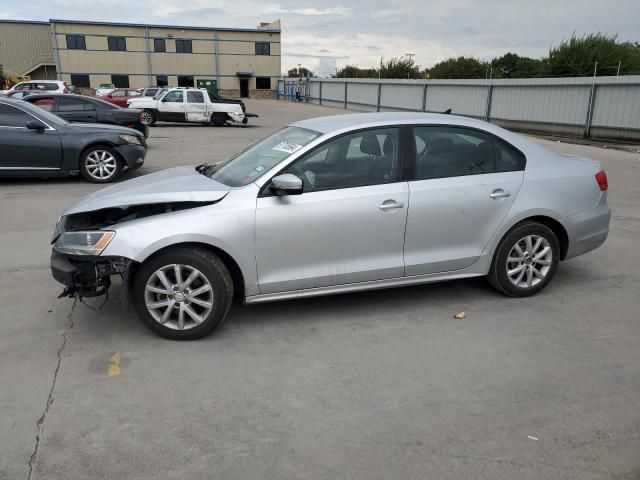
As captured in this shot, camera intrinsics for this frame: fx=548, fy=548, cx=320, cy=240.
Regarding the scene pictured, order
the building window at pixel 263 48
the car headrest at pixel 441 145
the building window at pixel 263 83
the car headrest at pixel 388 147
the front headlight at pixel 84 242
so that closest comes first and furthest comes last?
the front headlight at pixel 84 242
the car headrest at pixel 388 147
the car headrest at pixel 441 145
the building window at pixel 263 48
the building window at pixel 263 83

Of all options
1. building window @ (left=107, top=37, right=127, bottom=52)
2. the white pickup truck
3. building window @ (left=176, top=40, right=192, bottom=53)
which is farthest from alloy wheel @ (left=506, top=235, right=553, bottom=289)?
building window @ (left=176, top=40, right=192, bottom=53)

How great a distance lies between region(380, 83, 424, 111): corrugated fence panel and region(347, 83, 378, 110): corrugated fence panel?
4.12 feet

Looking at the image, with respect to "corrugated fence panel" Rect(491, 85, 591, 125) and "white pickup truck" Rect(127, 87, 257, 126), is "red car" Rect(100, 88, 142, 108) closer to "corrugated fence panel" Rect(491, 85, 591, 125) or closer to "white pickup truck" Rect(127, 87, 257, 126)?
"white pickup truck" Rect(127, 87, 257, 126)

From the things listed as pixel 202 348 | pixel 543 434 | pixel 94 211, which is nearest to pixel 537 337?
pixel 543 434

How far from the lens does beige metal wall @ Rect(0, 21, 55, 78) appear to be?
62.4 metres

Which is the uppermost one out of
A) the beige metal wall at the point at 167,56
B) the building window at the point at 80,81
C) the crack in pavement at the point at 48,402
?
the beige metal wall at the point at 167,56

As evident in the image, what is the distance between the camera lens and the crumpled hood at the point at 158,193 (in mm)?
4066

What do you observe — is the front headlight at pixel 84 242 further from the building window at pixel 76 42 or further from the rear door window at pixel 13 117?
the building window at pixel 76 42

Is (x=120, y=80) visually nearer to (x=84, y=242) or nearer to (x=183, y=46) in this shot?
(x=183, y=46)

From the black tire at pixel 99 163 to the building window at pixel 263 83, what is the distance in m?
57.4

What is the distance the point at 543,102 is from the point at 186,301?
21.1m

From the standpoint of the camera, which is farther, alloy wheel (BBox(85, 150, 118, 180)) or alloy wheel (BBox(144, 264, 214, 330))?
alloy wheel (BBox(85, 150, 118, 180))

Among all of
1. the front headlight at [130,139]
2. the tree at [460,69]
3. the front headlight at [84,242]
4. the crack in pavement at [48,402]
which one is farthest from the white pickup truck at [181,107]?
the tree at [460,69]

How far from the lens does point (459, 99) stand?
26.8 meters
